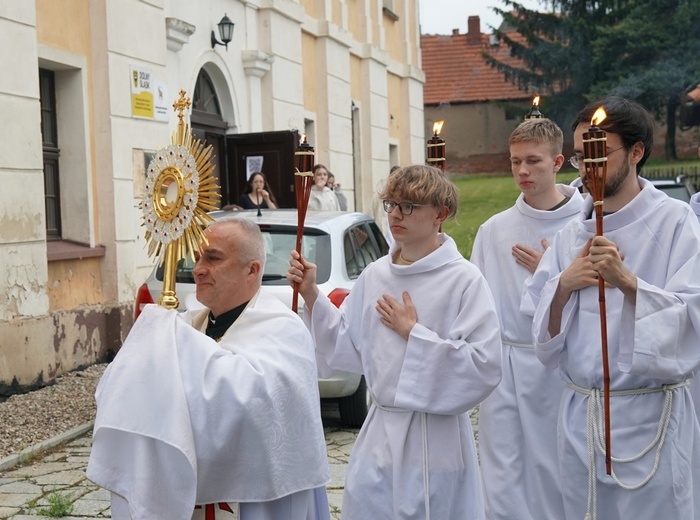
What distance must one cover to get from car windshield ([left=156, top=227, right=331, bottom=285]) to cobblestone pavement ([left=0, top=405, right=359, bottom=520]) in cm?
119

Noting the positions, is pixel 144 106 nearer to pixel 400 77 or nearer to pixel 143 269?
pixel 143 269

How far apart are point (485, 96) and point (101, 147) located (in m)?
36.1

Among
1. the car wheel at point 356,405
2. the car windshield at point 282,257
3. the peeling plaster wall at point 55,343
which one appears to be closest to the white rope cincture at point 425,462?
the car windshield at point 282,257

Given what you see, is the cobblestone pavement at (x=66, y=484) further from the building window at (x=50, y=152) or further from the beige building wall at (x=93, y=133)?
the building window at (x=50, y=152)

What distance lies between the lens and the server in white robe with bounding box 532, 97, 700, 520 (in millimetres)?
3773

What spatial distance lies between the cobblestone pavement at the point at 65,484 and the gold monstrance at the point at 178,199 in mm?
3198

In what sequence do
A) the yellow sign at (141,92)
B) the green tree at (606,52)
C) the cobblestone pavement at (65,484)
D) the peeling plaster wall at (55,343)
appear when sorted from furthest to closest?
the green tree at (606,52)
the yellow sign at (141,92)
the peeling plaster wall at (55,343)
the cobblestone pavement at (65,484)

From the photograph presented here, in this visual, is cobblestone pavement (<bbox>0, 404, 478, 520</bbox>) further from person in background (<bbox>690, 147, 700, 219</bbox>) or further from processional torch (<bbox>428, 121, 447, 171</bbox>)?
person in background (<bbox>690, 147, 700, 219</bbox>)

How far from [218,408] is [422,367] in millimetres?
1129

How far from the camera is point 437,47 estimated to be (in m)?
49.8

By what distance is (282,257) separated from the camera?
789cm

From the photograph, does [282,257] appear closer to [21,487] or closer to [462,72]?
[21,487]

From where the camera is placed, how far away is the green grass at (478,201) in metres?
28.1

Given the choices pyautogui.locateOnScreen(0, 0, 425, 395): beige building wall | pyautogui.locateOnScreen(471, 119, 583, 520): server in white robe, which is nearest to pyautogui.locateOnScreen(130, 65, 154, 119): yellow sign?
pyautogui.locateOnScreen(0, 0, 425, 395): beige building wall
